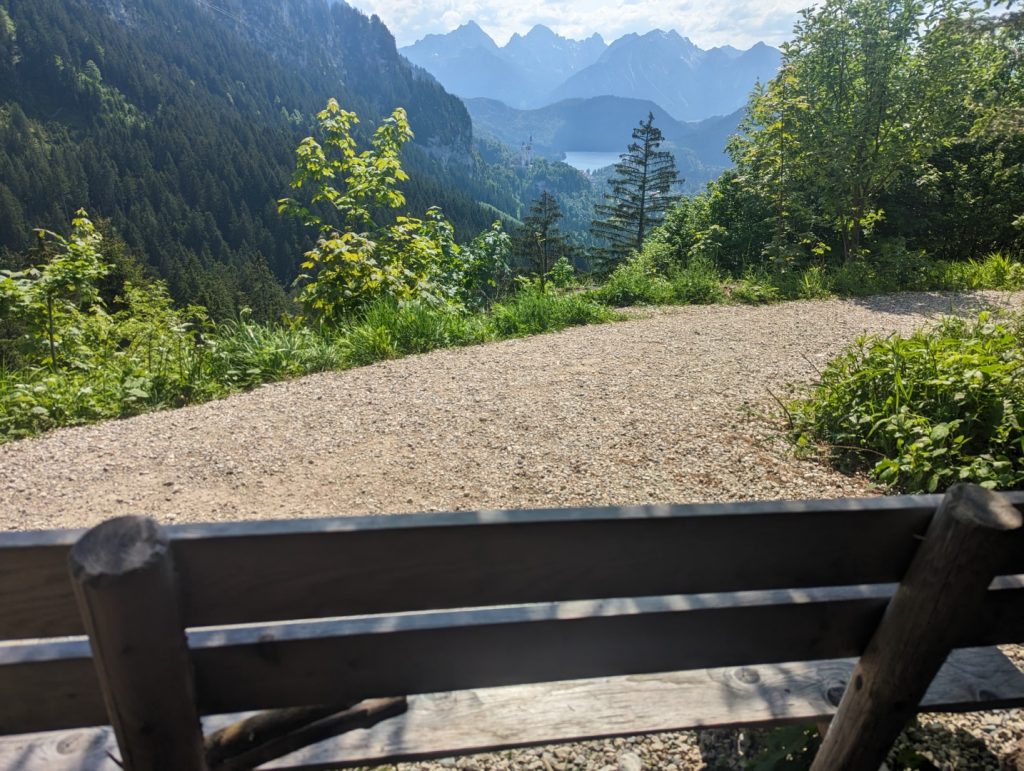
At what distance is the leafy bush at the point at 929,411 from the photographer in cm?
352

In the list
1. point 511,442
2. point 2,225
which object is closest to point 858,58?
point 511,442

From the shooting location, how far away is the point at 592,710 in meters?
1.66

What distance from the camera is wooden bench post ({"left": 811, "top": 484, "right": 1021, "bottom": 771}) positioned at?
43.8 inches

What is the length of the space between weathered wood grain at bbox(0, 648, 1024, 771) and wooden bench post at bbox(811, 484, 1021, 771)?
A: 0.23 meters

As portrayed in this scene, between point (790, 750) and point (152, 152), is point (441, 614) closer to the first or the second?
point (790, 750)

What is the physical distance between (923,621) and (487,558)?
0.94 metres

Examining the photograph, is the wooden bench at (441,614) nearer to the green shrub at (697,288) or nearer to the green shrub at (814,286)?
the green shrub at (697,288)

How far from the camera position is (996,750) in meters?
2.10

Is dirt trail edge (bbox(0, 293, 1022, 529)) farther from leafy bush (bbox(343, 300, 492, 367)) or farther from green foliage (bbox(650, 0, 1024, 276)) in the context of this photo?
green foliage (bbox(650, 0, 1024, 276))

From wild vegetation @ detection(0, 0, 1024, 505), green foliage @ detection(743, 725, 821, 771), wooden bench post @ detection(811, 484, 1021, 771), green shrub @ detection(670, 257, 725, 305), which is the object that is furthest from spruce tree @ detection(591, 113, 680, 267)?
wooden bench post @ detection(811, 484, 1021, 771)

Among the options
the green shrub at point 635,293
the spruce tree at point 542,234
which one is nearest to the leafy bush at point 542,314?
the green shrub at point 635,293

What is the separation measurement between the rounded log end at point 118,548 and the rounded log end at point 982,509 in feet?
4.54

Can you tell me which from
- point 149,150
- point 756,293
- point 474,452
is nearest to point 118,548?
point 474,452

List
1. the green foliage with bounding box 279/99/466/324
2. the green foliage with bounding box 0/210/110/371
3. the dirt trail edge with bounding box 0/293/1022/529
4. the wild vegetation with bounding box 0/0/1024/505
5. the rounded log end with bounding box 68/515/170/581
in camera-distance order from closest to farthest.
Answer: the rounded log end with bounding box 68/515/170/581
the dirt trail edge with bounding box 0/293/1022/529
the wild vegetation with bounding box 0/0/1024/505
the green foliage with bounding box 0/210/110/371
the green foliage with bounding box 279/99/466/324
